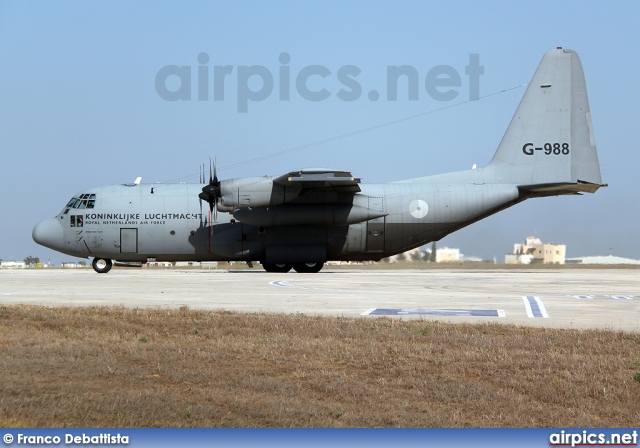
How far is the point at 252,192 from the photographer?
37.0m

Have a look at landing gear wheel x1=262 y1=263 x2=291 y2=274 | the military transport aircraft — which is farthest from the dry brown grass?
landing gear wheel x1=262 y1=263 x2=291 y2=274

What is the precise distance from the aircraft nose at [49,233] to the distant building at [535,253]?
1094 inches

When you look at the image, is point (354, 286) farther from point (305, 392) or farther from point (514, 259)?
point (514, 259)

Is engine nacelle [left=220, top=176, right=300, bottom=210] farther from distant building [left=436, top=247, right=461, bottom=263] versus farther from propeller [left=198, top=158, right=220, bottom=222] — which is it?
distant building [left=436, top=247, right=461, bottom=263]

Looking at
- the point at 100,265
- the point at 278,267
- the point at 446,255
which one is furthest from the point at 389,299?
the point at 446,255

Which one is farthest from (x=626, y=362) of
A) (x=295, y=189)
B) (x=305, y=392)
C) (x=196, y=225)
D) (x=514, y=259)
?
(x=514, y=259)

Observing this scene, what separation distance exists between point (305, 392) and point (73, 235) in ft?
107

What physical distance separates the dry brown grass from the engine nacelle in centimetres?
2194

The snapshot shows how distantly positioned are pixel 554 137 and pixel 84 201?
25.2m

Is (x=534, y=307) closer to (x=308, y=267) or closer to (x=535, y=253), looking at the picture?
(x=308, y=267)

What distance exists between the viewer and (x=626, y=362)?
11.3 metres

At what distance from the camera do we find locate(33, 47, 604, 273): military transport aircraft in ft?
127

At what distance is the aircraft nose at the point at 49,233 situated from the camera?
1567 inches

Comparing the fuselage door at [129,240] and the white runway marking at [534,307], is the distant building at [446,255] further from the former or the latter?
the white runway marking at [534,307]
